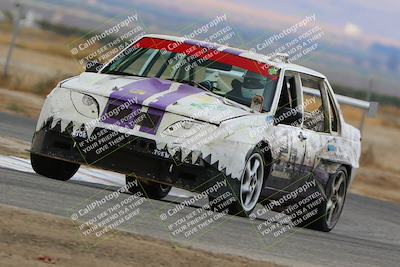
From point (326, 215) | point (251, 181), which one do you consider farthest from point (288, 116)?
point (326, 215)

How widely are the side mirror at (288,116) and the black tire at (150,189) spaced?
1.69 metres

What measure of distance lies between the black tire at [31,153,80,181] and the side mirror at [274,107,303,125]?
6.80ft

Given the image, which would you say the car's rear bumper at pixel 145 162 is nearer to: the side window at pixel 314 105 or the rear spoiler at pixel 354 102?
the side window at pixel 314 105

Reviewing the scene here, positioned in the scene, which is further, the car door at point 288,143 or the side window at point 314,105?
the side window at point 314,105

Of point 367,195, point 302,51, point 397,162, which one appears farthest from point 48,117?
point 397,162

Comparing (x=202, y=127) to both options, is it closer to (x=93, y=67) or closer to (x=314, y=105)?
(x=93, y=67)

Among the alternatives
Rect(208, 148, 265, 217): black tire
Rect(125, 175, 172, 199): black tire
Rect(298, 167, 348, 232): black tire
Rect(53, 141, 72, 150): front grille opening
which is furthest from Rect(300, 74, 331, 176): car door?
Rect(53, 141, 72, 150): front grille opening

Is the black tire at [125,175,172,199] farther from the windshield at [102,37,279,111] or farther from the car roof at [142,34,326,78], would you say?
the car roof at [142,34,326,78]

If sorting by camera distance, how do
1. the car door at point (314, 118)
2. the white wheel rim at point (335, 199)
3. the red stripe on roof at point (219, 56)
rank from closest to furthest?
the red stripe on roof at point (219, 56) < the car door at point (314, 118) < the white wheel rim at point (335, 199)

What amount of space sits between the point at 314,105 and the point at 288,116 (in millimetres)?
1446

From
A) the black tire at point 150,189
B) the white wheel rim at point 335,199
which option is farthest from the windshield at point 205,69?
the white wheel rim at point 335,199

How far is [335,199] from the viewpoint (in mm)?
12508

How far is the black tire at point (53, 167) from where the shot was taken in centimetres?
1092

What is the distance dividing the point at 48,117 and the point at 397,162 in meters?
21.7
